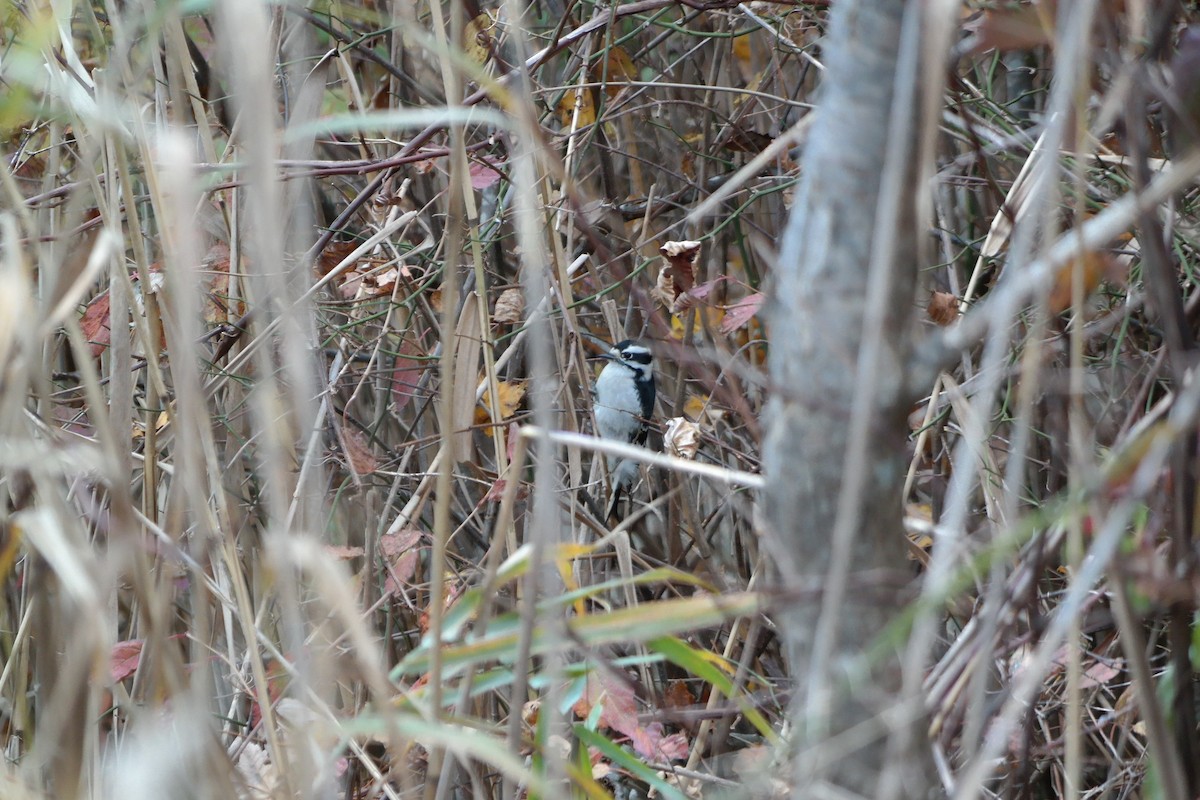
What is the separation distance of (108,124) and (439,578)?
42 centimetres

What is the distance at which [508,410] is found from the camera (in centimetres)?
207

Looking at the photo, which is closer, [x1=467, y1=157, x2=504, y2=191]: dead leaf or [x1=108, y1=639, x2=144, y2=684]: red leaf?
[x1=108, y1=639, x2=144, y2=684]: red leaf

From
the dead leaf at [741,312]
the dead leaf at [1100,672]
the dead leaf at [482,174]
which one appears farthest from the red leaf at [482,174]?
the dead leaf at [1100,672]

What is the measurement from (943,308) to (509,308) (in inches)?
30.8

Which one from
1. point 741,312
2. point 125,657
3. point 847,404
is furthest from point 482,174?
point 847,404

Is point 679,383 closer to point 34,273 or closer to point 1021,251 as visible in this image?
point 34,273

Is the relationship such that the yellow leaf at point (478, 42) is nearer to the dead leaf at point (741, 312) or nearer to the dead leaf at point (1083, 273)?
the dead leaf at point (741, 312)

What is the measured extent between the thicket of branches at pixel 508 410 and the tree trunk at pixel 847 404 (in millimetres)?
30

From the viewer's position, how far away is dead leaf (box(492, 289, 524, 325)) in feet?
6.67

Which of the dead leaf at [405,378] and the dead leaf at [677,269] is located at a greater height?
the dead leaf at [677,269]

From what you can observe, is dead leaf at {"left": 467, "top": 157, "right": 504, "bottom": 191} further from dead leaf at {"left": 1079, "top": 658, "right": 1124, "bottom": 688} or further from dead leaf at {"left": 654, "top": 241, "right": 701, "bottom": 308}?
dead leaf at {"left": 1079, "top": 658, "right": 1124, "bottom": 688}

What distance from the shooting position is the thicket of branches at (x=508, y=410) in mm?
730

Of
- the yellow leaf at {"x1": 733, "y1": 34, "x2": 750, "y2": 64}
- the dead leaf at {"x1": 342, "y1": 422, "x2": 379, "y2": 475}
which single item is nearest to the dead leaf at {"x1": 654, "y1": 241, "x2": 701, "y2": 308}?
the dead leaf at {"x1": 342, "y1": 422, "x2": 379, "y2": 475}

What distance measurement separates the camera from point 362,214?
2.52 meters
